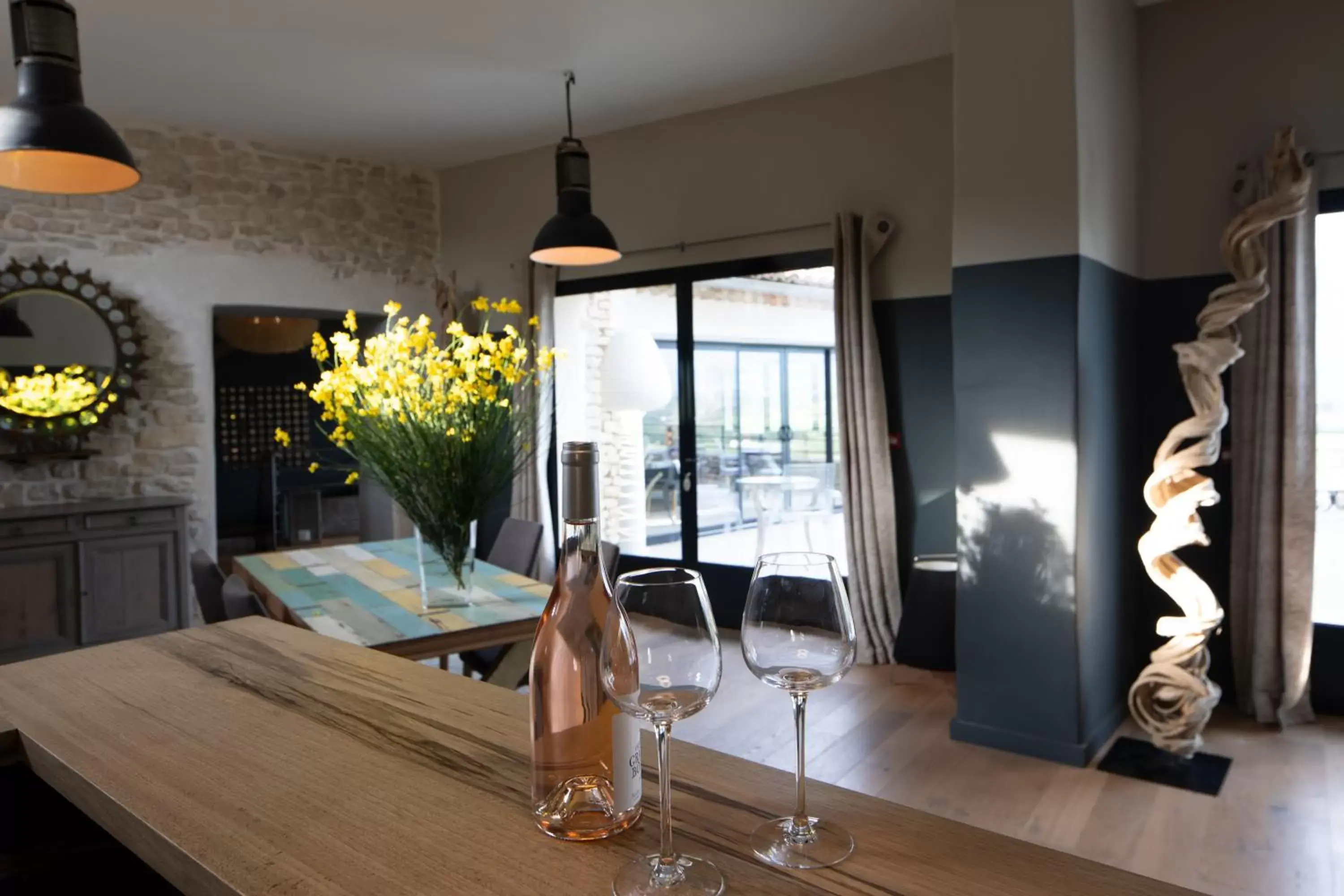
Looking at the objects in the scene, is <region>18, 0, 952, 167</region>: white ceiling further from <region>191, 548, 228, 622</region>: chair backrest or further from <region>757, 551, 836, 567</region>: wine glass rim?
<region>757, 551, 836, 567</region>: wine glass rim

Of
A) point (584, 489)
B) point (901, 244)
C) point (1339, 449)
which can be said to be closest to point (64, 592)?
point (901, 244)

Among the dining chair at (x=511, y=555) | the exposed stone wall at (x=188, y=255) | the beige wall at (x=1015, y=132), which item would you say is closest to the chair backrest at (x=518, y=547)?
the dining chair at (x=511, y=555)

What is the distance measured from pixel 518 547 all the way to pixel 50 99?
2358 mm

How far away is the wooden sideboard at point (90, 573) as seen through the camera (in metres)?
4.90

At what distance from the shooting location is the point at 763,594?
88 cm

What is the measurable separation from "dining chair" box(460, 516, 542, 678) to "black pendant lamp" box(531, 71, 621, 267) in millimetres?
1244

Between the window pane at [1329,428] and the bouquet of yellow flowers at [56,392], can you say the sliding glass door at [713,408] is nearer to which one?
the window pane at [1329,428]

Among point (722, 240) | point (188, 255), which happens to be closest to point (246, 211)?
point (188, 255)

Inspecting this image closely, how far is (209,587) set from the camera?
3086 mm

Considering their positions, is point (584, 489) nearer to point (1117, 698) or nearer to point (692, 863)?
point (692, 863)

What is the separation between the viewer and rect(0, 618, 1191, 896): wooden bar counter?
0.74 m

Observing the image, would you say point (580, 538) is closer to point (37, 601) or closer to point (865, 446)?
point (865, 446)

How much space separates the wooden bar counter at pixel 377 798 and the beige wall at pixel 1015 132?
9.94 feet

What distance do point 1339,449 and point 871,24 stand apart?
9.44 feet
